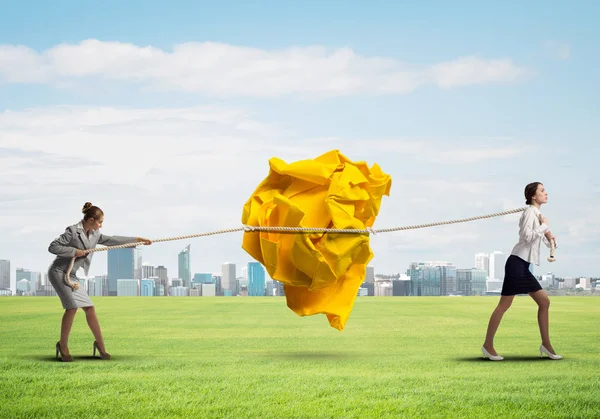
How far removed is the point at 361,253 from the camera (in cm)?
625

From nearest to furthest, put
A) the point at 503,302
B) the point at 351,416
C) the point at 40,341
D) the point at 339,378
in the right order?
1. the point at 351,416
2. the point at 339,378
3. the point at 503,302
4. the point at 40,341

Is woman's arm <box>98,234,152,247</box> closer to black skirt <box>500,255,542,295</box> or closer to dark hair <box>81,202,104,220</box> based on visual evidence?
dark hair <box>81,202,104,220</box>

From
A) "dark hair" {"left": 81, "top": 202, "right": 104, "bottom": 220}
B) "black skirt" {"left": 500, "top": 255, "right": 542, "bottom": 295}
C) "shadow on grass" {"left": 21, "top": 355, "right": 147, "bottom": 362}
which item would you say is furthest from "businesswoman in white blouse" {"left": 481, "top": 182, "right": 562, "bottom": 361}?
"dark hair" {"left": 81, "top": 202, "right": 104, "bottom": 220}

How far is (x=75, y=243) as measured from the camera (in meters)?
8.23

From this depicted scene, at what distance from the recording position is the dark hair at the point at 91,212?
8094mm

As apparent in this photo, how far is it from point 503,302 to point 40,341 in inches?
285

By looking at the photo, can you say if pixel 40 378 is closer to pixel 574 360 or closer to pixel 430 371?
pixel 430 371

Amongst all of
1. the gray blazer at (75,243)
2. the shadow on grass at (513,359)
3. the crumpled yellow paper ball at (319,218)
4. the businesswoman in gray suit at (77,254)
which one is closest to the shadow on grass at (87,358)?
the businesswoman in gray suit at (77,254)

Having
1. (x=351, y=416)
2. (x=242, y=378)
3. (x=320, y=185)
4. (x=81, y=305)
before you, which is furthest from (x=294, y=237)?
(x=81, y=305)

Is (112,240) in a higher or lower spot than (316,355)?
higher

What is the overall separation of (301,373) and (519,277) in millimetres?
2838

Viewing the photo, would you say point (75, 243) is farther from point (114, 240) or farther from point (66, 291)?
point (66, 291)

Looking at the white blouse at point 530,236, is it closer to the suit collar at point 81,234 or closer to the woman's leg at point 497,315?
the woman's leg at point 497,315

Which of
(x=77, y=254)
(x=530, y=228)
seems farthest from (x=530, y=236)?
(x=77, y=254)
